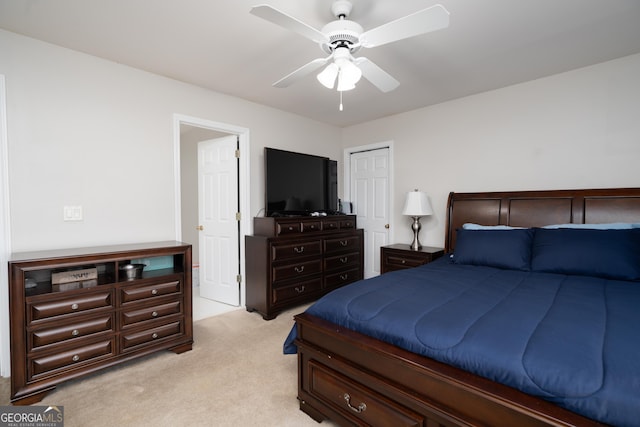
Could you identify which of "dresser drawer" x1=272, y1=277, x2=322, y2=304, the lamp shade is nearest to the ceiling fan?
the lamp shade

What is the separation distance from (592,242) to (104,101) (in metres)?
4.20

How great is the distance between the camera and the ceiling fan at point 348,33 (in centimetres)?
149

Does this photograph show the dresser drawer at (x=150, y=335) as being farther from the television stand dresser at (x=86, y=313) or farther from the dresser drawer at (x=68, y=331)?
the dresser drawer at (x=68, y=331)

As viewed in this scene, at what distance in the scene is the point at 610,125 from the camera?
2719mm

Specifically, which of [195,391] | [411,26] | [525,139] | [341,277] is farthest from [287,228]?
[525,139]

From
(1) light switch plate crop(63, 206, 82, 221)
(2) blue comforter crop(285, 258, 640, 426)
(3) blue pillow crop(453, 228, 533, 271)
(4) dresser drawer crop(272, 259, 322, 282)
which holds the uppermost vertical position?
(1) light switch plate crop(63, 206, 82, 221)

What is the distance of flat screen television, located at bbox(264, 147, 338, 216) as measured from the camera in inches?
146

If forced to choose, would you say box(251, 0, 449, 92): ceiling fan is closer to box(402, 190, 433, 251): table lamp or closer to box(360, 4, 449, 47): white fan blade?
box(360, 4, 449, 47): white fan blade

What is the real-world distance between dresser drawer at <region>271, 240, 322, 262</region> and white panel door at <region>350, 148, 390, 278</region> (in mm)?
Answer: 1165

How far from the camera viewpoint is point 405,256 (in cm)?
363

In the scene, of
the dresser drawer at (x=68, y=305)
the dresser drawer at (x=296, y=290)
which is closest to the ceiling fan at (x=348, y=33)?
the dresser drawer at (x=68, y=305)

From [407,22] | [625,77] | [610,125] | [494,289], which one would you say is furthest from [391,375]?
[625,77]

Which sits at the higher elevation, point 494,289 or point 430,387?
point 494,289

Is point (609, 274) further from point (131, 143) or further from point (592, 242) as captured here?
point (131, 143)
